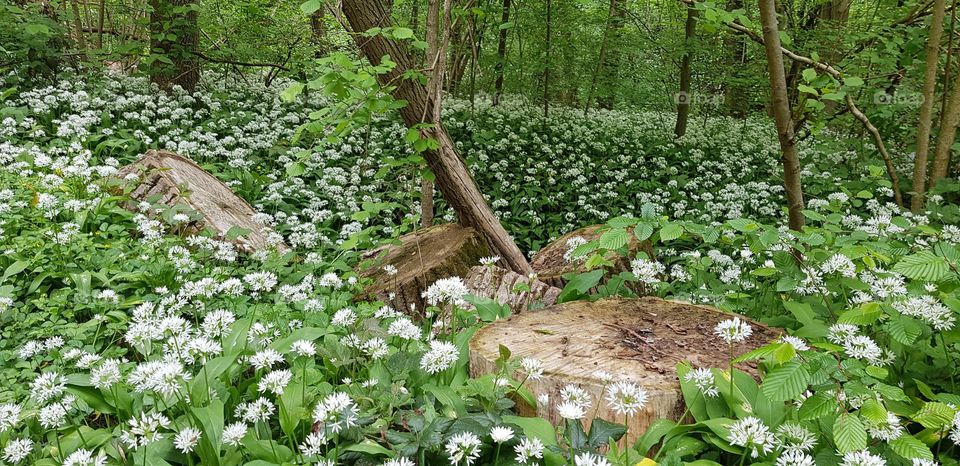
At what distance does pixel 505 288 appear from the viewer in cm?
336

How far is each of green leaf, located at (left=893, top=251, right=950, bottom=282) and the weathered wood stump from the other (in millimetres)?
1832

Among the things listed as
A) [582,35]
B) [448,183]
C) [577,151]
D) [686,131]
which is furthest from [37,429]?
[686,131]

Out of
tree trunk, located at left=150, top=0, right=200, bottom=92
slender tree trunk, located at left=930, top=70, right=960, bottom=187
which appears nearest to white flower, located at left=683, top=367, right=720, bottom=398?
slender tree trunk, located at left=930, top=70, right=960, bottom=187

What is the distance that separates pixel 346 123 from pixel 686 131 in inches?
326

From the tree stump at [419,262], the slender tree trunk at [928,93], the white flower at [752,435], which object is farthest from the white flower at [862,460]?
the slender tree trunk at [928,93]

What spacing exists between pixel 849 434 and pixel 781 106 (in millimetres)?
2548

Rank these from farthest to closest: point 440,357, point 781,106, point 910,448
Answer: point 781,106
point 440,357
point 910,448

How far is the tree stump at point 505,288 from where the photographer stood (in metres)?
3.22

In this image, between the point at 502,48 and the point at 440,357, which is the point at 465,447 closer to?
the point at 440,357

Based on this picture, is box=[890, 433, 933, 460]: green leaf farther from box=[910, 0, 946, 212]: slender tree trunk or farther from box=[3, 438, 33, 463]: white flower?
box=[910, 0, 946, 212]: slender tree trunk

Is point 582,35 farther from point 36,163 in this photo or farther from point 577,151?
point 36,163

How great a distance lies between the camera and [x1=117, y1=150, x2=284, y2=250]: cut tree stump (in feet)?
13.6

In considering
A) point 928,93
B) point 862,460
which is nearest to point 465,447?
point 862,460

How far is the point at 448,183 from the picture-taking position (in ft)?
13.5
